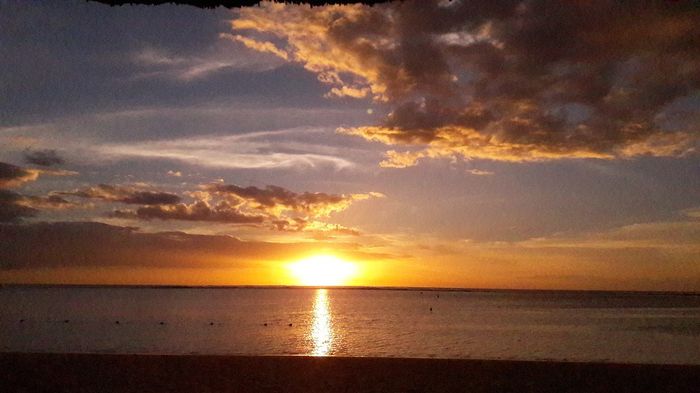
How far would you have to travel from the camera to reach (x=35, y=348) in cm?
3034

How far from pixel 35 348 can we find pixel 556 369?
84.4 feet

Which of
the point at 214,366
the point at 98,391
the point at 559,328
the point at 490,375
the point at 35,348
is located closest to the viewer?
the point at 98,391

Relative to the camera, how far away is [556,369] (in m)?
19.8

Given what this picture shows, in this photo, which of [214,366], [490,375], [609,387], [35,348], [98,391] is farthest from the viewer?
[35,348]

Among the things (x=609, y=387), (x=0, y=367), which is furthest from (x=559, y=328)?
(x=0, y=367)

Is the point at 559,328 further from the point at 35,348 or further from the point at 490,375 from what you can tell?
the point at 35,348

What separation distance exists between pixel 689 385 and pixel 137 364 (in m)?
17.5

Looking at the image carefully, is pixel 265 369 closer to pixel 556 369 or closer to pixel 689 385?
pixel 556 369

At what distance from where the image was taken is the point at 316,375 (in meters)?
17.8

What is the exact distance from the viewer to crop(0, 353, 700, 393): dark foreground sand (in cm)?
1551

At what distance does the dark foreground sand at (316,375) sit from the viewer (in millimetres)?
15508

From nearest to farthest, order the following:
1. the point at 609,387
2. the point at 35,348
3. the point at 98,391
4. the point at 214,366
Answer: the point at 98,391 → the point at 609,387 → the point at 214,366 → the point at 35,348

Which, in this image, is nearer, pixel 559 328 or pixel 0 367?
pixel 0 367

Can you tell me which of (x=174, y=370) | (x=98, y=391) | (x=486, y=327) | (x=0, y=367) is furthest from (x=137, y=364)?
(x=486, y=327)
